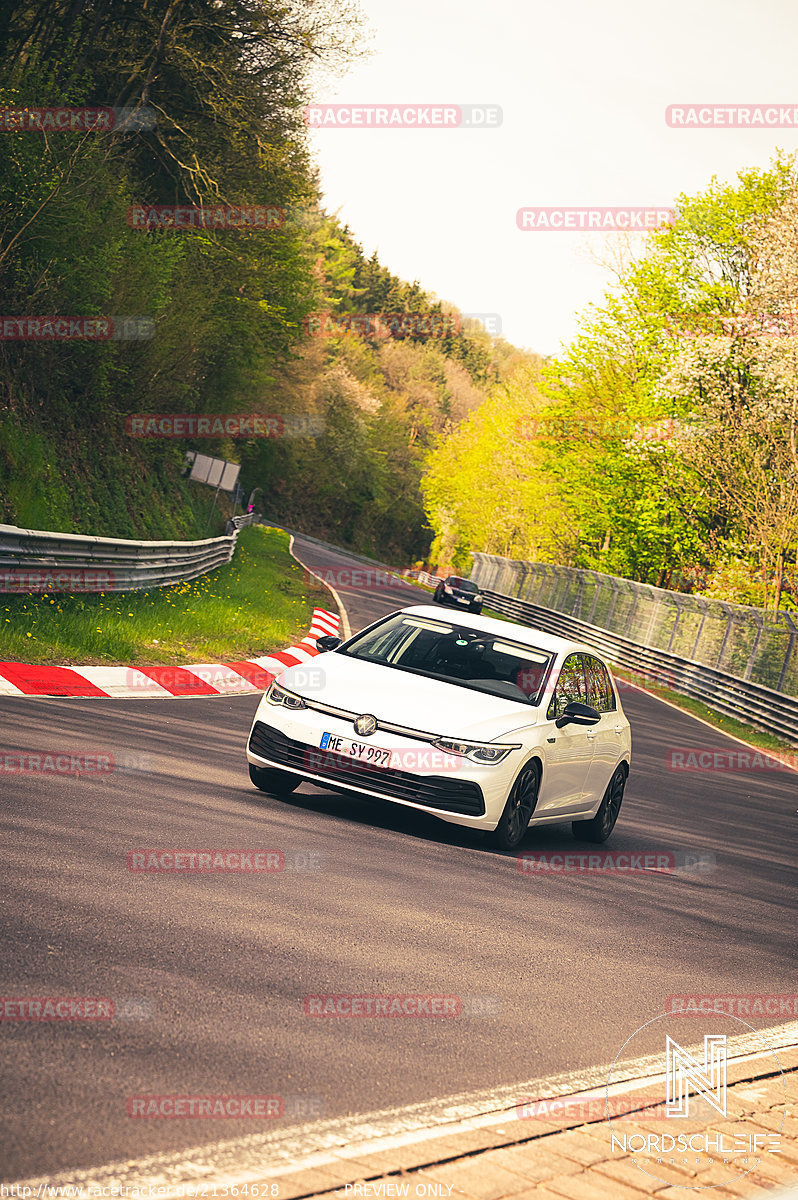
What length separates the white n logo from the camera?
502 centimetres

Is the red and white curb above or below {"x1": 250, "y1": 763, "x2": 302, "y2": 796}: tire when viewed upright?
below

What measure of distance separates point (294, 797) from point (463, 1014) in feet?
15.3

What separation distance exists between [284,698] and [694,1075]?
4846 millimetres

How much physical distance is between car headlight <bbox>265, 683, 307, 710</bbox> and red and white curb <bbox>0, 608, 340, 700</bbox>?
3.79 m

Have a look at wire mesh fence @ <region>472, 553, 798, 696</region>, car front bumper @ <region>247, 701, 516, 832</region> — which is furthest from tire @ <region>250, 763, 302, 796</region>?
wire mesh fence @ <region>472, 553, 798, 696</region>

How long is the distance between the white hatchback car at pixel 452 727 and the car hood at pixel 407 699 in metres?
0.01

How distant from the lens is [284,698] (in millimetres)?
9688

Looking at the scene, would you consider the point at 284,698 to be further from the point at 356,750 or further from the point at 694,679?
the point at 694,679

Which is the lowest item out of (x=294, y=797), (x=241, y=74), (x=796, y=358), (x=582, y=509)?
(x=294, y=797)

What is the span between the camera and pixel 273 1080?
4328 millimetres

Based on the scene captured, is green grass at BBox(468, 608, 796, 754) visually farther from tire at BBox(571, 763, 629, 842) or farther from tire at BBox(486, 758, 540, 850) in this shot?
tire at BBox(486, 758, 540, 850)

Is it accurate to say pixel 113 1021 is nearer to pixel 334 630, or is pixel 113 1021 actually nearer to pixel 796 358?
pixel 334 630

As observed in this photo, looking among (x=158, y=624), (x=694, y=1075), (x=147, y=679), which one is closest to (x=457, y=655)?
(x=694, y=1075)

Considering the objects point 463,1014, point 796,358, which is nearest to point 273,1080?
point 463,1014
